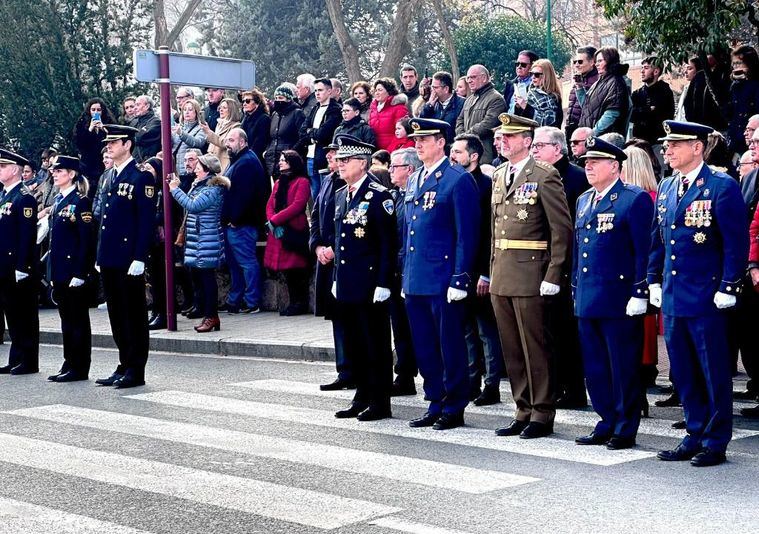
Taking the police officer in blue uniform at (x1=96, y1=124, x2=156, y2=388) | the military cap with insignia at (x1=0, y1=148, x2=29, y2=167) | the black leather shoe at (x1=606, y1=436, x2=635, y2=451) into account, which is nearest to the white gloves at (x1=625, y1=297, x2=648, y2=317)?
the black leather shoe at (x1=606, y1=436, x2=635, y2=451)

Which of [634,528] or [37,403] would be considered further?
[37,403]

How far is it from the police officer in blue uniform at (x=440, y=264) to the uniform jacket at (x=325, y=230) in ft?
5.31

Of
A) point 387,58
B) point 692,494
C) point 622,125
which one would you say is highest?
point 387,58

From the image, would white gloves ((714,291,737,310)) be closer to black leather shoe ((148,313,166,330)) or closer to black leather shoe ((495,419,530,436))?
black leather shoe ((495,419,530,436))

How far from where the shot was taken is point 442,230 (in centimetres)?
964

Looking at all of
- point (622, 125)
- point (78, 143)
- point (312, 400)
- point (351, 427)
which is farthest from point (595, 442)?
point (78, 143)

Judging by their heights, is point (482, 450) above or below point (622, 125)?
below

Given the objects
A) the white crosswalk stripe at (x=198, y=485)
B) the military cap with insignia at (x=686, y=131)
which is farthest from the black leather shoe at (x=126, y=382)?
the military cap with insignia at (x=686, y=131)

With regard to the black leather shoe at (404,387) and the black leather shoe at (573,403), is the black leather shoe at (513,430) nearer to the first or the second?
the black leather shoe at (573,403)

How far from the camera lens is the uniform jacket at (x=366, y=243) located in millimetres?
9945

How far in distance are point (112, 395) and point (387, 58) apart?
77.4 feet

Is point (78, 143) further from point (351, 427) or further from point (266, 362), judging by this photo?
point (351, 427)

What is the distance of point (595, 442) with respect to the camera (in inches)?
342

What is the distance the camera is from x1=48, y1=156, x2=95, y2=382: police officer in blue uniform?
1241 cm
